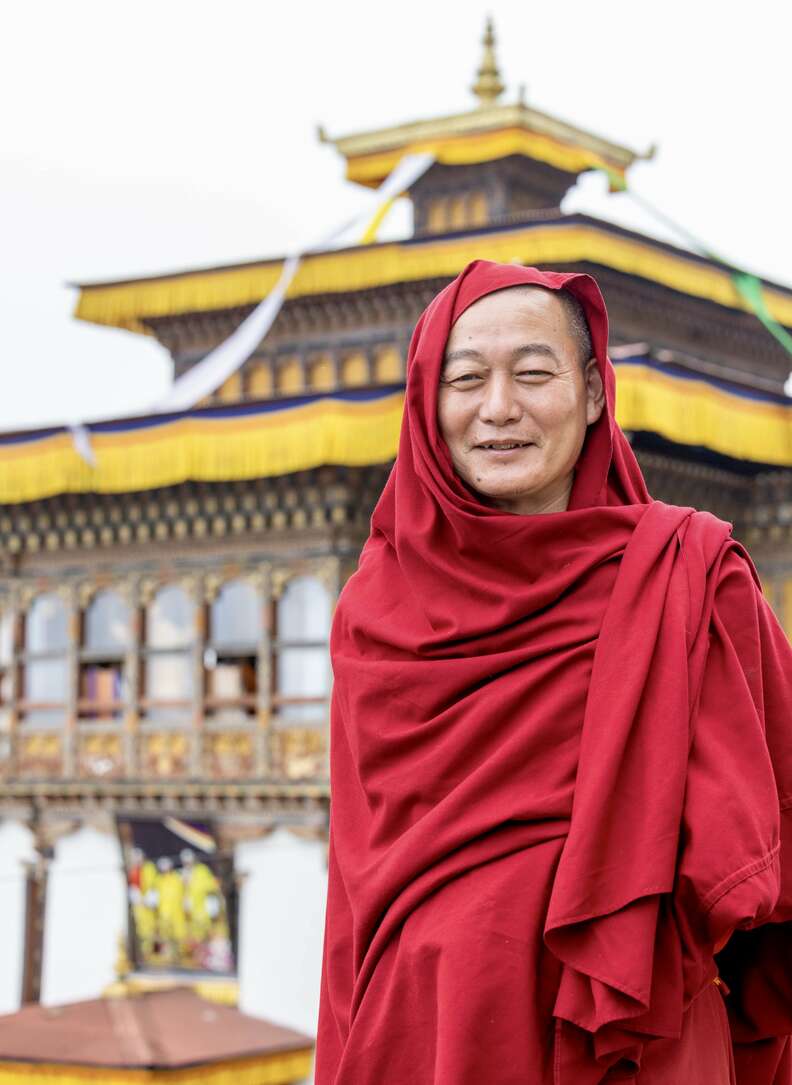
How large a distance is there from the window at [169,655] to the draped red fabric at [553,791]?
30.1ft

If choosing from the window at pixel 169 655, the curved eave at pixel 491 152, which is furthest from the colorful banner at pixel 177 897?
the curved eave at pixel 491 152

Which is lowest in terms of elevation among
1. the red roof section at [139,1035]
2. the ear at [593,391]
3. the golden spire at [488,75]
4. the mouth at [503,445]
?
the red roof section at [139,1035]

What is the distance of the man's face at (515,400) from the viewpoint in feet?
5.49

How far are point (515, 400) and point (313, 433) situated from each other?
793 cm

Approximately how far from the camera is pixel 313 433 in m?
9.57

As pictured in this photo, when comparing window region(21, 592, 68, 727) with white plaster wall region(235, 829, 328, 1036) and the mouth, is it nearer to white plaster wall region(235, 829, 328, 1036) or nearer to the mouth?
white plaster wall region(235, 829, 328, 1036)

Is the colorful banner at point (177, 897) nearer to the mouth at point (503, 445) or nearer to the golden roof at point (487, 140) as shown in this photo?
the golden roof at point (487, 140)

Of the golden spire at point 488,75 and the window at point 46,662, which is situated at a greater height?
the golden spire at point 488,75

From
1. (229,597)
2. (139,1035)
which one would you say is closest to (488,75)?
(229,597)

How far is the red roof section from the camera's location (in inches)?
363

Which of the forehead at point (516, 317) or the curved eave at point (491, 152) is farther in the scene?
the curved eave at point (491, 152)

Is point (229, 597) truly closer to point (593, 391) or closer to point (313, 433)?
point (313, 433)

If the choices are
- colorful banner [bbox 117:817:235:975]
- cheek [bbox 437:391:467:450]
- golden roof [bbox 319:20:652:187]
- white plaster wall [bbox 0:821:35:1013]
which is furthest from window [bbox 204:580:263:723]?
cheek [bbox 437:391:467:450]

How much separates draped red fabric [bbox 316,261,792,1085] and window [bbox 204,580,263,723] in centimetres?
885
